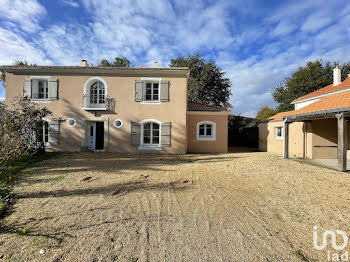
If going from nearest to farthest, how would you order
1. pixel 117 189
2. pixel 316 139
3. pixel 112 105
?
pixel 117 189
pixel 316 139
pixel 112 105

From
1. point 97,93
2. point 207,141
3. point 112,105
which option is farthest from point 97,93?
point 207,141

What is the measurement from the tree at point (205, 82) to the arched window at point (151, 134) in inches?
565

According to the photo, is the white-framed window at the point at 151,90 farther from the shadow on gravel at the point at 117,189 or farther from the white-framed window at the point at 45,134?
the shadow on gravel at the point at 117,189

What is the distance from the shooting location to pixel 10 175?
17.5 feet

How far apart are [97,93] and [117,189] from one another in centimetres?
849

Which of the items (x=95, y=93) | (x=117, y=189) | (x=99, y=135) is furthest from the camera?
(x=99, y=135)

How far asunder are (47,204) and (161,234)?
2.65 m

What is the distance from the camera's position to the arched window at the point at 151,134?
35.4 feet

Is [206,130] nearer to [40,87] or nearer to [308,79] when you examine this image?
[40,87]

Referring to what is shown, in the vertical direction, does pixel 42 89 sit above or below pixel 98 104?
above

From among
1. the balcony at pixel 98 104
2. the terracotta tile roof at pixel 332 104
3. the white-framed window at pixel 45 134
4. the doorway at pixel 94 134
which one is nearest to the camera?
the terracotta tile roof at pixel 332 104

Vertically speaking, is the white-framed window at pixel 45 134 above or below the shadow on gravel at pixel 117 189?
above

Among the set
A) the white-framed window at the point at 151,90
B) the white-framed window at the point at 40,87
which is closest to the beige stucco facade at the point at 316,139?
the white-framed window at the point at 151,90

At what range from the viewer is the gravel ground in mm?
2166
